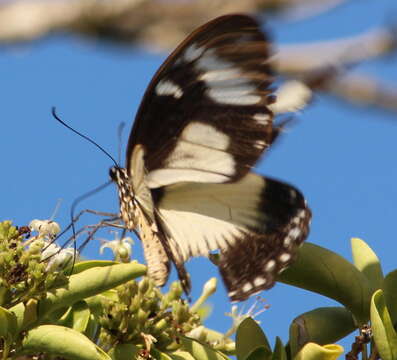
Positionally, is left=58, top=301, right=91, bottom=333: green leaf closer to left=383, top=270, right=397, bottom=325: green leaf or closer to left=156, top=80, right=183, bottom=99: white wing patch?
left=156, top=80, right=183, bottom=99: white wing patch

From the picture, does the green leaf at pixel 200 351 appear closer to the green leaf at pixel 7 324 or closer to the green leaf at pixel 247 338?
the green leaf at pixel 247 338

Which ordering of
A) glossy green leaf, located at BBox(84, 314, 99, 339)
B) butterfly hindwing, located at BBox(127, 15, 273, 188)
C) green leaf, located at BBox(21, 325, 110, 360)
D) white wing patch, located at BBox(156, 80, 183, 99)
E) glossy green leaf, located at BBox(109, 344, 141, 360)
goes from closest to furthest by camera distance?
1. green leaf, located at BBox(21, 325, 110, 360)
2. glossy green leaf, located at BBox(109, 344, 141, 360)
3. glossy green leaf, located at BBox(84, 314, 99, 339)
4. butterfly hindwing, located at BBox(127, 15, 273, 188)
5. white wing patch, located at BBox(156, 80, 183, 99)

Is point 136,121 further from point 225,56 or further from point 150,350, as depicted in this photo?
point 150,350

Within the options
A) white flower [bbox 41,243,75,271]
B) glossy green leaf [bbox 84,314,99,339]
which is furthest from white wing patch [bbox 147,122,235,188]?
glossy green leaf [bbox 84,314,99,339]

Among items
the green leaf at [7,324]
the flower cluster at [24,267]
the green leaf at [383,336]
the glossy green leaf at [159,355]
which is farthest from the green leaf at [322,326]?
the green leaf at [7,324]

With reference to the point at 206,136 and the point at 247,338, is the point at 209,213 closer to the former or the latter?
the point at 206,136

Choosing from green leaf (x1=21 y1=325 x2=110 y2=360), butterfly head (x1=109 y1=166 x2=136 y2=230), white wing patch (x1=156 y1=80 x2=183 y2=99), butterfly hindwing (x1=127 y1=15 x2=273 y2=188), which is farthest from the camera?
butterfly head (x1=109 y1=166 x2=136 y2=230)

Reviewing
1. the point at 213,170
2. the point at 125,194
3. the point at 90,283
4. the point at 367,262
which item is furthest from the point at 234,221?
the point at 90,283
